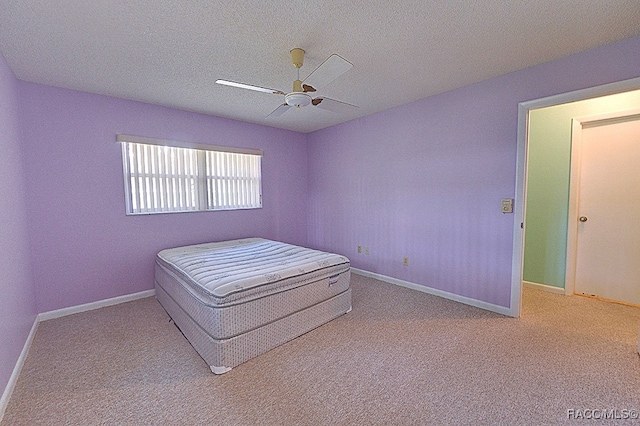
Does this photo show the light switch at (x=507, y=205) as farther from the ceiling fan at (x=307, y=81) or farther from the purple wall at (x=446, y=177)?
the ceiling fan at (x=307, y=81)

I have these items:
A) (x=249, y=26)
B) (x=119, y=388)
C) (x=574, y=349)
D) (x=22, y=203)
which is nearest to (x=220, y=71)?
(x=249, y=26)

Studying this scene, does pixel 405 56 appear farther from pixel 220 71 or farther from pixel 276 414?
pixel 276 414

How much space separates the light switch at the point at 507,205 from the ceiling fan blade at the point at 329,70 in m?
2.00

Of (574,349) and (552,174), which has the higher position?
(552,174)

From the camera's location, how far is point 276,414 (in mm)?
1500

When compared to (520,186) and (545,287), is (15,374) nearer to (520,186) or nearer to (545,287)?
(520,186)

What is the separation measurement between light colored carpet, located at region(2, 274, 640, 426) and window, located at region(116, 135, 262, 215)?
1.39 meters

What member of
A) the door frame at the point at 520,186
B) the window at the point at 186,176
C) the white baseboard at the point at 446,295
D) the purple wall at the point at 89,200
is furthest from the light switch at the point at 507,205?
the purple wall at the point at 89,200

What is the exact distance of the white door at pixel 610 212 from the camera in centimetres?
281

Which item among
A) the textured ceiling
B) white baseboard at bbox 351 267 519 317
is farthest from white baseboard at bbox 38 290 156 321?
white baseboard at bbox 351 267 519 317

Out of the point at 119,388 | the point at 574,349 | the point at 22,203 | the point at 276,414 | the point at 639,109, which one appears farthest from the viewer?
the point at 639,109

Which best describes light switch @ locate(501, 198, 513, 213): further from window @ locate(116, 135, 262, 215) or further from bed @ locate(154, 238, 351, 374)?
window @ locate(116, 135, 262, 215)

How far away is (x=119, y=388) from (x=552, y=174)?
14.9 ft

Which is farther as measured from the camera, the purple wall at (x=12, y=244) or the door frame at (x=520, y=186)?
the door frame at (x=520, y=186)
